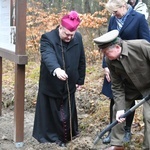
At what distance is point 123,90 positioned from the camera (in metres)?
3.85

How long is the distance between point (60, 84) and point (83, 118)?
157 cm

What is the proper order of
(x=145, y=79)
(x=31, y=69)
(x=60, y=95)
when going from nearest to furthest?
(x=145, y=79) < (x=60, y=95) < (x=31, y=69)

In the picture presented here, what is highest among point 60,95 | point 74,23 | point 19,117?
point 74,23

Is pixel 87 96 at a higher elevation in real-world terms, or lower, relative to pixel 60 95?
lower

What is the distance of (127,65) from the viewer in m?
3.49

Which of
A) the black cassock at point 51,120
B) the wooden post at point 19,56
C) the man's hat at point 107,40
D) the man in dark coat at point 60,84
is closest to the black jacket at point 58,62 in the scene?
the man in dark coat at point 60,84

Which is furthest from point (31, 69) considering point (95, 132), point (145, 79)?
point (145, 79)

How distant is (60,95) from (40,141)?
2.35ft

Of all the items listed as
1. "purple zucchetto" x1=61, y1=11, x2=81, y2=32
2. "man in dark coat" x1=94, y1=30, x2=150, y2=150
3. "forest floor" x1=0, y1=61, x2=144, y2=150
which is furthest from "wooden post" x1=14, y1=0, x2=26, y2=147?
"man in dark coat" x1=94, y1=30, x2=150, y2=150

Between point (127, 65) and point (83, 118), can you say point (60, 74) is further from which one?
point (83, 118)

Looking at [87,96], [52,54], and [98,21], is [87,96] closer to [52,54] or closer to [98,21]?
[52,54]

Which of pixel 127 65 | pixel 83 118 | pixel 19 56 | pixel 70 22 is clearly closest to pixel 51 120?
pixel 19 56

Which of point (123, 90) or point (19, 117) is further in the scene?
point (19, 117)

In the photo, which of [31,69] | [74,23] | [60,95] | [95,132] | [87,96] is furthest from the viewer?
[31,69]
